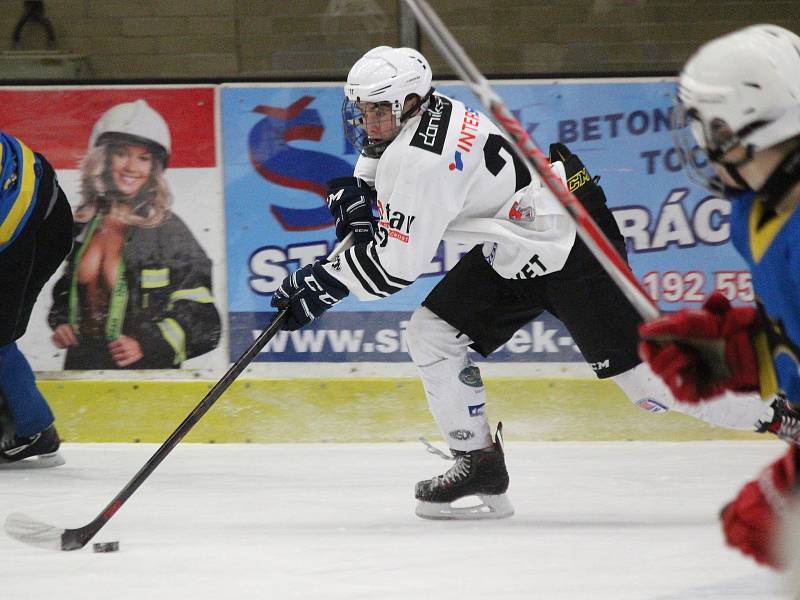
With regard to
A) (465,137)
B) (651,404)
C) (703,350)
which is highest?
(465,137)

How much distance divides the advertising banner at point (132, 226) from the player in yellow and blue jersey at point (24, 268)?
0.36 meters

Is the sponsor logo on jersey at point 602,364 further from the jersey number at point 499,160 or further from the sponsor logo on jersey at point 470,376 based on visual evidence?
the jersey number at point 499,160

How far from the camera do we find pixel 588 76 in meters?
4.21

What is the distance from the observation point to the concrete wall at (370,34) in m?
4.45

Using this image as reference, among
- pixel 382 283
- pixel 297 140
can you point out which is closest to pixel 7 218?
pixel 297 140

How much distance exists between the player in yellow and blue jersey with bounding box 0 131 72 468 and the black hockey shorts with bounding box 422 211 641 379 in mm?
1345

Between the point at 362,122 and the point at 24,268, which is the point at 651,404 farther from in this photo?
the point at 24,268

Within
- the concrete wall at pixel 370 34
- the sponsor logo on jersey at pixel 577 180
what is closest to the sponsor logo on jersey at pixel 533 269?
the sponsor logo on jersey at pixel 577 180

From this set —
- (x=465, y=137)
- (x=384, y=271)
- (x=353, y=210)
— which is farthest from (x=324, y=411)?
(x=465, y=137)

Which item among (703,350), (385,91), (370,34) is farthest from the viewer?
(370,34)

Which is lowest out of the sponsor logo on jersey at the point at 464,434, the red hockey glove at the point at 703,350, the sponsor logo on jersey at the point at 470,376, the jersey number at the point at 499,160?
the sponsor logo on jersey at the point at 464,434

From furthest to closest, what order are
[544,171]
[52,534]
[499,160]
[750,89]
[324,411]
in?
[324,411]
[499,160]
[52,534]
[544,171]
[750,89]

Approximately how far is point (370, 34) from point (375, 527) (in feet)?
7.15

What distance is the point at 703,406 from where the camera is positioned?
3.07 m
